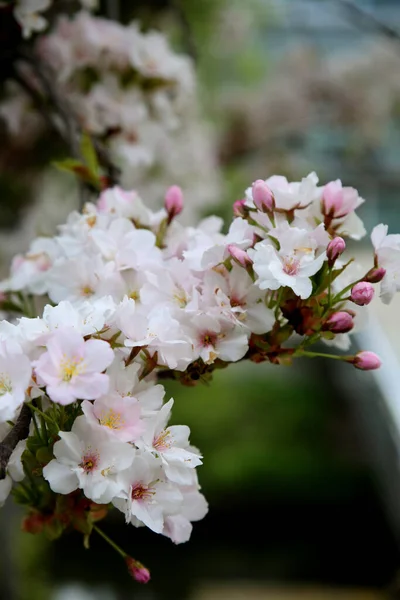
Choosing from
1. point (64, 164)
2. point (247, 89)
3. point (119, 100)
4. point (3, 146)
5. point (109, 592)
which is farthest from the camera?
point (109, 592)

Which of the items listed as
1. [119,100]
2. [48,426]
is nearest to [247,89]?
[119,100]

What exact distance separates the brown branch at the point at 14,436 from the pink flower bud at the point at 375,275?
0.76 feet

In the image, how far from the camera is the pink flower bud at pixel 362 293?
19.8 inches

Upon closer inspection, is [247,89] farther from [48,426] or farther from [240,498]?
[240,498]

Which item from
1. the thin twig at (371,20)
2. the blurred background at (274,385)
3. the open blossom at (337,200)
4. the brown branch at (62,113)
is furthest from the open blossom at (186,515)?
the thin twig at (371,20)

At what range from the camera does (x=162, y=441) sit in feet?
Answer: 1.55

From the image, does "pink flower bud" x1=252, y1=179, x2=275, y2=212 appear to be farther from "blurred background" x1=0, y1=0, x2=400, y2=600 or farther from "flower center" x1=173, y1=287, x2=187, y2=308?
"blurred background" x1=0, y1=0, x2=400, y2=600

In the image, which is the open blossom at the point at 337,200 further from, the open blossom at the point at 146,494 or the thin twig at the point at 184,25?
the thin twig at the point at 184,25

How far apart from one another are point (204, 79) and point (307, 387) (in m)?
2.48

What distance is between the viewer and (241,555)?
11.8 ft

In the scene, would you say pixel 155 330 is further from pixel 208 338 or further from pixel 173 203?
pixel 173 203

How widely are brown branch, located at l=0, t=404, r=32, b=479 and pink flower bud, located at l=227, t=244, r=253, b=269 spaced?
155 millimetres

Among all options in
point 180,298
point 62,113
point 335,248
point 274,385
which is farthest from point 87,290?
point 274,385

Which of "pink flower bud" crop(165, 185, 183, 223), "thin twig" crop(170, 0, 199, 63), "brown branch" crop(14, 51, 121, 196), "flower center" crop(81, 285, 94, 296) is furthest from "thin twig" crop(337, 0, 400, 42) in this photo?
"flower center" crop(81, 285, 94, 296)
